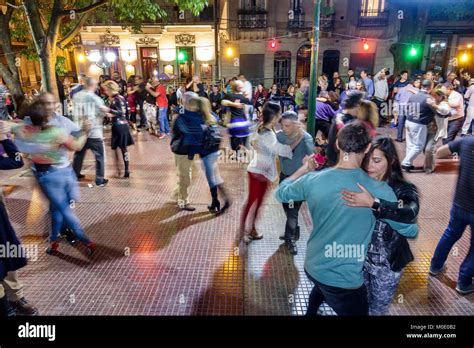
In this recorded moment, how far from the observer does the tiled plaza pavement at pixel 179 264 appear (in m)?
3.40

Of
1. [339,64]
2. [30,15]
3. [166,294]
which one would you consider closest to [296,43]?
[339,64]

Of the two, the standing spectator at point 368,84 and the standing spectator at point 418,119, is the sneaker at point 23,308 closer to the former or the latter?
the standing spectator at point 418,119

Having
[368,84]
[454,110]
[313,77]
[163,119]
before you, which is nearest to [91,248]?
[313,77]

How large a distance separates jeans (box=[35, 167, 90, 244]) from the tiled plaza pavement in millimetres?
496

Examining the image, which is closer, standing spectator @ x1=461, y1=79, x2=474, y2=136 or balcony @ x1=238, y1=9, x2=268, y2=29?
standing spectator @ x1=461, y1=79, x2=474, y2=136

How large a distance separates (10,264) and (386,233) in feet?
10.1

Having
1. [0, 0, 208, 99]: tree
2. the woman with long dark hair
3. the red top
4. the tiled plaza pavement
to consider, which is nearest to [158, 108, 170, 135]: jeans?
the red top

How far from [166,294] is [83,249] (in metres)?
1.53

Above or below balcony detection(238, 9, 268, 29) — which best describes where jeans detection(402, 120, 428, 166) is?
below

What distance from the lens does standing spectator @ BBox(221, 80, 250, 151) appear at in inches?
291

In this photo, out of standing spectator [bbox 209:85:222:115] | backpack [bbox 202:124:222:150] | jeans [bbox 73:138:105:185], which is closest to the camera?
backpack [bbox 202:124:222:150]

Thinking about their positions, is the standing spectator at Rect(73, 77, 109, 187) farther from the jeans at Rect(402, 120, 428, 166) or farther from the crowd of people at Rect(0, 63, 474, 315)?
the jeans at Rect(402, 120, 428, 166)

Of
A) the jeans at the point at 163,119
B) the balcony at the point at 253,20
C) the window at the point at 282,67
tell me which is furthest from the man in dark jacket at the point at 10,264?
the window at the point at 282,67
